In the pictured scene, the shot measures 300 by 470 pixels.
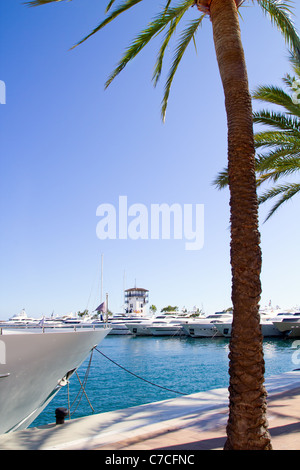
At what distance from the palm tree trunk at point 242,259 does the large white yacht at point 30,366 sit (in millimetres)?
4117

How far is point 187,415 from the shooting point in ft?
22.7

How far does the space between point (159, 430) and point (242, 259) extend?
11.0 ft

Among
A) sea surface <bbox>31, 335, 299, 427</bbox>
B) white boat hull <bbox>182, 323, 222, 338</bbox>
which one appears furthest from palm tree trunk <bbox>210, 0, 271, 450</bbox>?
white boat hull <bbox>182, 323, 222, 338</bbox>

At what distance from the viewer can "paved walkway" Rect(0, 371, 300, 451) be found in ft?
17.6

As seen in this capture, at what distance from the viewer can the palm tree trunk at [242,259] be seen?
13.6 ft

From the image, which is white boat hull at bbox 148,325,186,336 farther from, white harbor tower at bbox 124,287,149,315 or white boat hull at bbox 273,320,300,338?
white harbor tower at bbox 124,287,149,315

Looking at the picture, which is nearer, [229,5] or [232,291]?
[232,291]

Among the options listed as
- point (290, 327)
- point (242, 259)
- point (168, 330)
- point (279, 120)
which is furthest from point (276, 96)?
point (168, 330)

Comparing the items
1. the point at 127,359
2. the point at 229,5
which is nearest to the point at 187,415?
the point at 229,5

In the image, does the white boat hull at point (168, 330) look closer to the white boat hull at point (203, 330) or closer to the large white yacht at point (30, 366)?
the white boat hull at point (203, 330)

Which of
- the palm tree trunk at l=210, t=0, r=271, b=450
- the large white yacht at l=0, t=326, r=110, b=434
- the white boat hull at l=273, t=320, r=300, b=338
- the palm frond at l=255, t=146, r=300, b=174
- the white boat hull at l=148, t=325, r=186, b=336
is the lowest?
the white boat hull at l=148, t=325, r=186, b=336

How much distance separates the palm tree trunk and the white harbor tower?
9607cm
